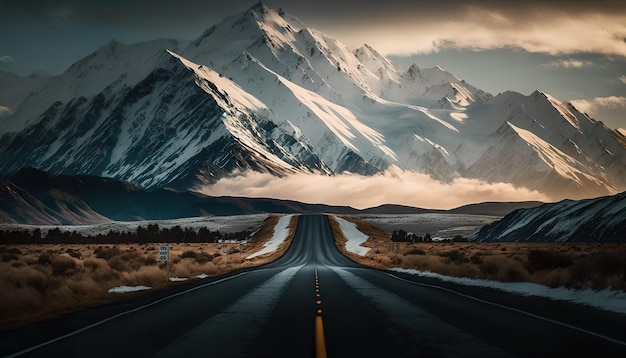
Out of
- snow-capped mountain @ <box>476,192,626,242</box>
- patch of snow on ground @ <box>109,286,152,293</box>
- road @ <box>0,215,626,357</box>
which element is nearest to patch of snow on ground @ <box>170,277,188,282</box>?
patch of snow on ground @ <box>109,286,152,293</box>

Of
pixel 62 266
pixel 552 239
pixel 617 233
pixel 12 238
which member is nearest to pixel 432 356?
pixel 62 266

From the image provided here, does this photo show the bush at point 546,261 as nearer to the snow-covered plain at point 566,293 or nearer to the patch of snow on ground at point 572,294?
the snow-covered plain at point 566,293

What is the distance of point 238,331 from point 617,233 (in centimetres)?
11032

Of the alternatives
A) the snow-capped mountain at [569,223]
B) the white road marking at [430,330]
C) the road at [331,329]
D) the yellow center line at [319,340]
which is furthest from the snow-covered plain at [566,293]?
the snow-capped mountain at [569,223]

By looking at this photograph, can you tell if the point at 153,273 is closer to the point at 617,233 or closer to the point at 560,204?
the point at 617,233

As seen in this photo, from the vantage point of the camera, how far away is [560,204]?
16025cm

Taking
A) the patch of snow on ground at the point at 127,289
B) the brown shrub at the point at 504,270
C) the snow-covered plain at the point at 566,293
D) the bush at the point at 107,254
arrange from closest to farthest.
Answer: the snow-covered plain at the point at 566,293
the patch of snow on ground at the point at 127,289
the brown shrub at the point at 504,270
the bush at the point at 107,254

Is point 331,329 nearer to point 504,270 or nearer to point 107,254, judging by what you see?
point 504,270

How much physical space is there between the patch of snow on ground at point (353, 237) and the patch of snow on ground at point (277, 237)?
12595mm

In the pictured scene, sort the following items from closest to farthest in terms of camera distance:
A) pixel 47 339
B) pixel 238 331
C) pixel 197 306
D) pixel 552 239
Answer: pixel 47 339
pixel 238 331
pixel 197 306
pixel 552 239

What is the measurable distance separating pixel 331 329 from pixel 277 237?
133 metres

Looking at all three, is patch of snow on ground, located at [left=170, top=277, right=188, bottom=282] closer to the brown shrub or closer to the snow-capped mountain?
the brown shrub

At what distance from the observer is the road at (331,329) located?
14188mm

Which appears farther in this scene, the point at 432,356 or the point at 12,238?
the point at 12,238
